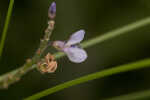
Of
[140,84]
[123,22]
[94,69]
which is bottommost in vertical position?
[140,84]

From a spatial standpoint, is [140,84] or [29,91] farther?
[140,84]

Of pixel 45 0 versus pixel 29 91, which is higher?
pixel 45 0

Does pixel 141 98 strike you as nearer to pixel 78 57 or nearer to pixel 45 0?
pixel 78 57

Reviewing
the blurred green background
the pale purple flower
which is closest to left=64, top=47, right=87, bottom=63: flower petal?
the pale purple flower

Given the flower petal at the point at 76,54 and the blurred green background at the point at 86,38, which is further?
the blurred green background at the point at 86,38

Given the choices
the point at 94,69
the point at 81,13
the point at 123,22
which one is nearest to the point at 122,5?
the point at 123,22

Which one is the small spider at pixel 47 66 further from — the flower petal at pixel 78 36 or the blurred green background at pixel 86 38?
the blurred green background at pixel 86 38

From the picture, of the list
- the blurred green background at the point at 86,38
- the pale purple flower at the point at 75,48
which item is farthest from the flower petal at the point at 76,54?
the blurred green background at the point at 86,38
